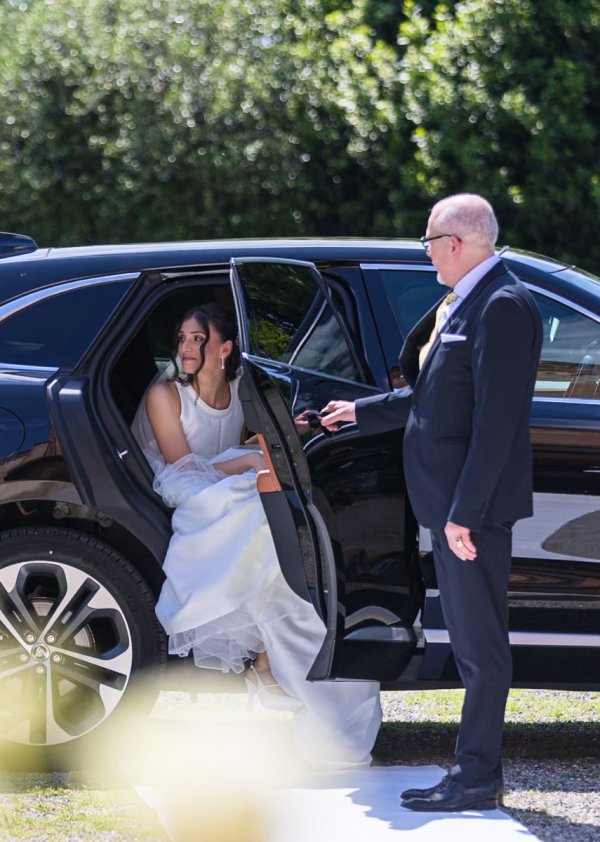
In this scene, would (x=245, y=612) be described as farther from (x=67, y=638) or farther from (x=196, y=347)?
(x=196, y=347)

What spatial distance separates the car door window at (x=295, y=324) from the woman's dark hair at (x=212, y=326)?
585mm

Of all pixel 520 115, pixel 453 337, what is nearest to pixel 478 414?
pixel 453 337

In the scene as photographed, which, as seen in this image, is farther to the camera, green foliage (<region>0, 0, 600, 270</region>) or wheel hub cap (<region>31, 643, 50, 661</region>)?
green foliage (<region>0, 0, 600, 270</region>)

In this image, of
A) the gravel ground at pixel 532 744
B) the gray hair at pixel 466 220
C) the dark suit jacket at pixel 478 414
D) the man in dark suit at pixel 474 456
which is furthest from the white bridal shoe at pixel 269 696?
the gray hair at pixel 466 220

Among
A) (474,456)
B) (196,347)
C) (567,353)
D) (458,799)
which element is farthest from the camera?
(196,347)

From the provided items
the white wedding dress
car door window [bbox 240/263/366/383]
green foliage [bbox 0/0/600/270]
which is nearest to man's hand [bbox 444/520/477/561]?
car door window [bbox 240/263/366/383]

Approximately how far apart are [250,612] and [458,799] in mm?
971

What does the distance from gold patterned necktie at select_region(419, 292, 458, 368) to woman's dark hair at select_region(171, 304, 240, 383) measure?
1.02 metres

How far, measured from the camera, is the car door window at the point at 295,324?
451 centimetres

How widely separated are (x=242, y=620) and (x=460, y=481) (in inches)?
44.9

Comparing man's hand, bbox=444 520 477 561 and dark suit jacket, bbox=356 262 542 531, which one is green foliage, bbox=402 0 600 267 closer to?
dark suit jacket, bbox=356 262 542 531

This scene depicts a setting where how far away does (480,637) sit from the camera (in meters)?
4.22

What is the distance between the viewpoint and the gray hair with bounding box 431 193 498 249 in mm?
4141

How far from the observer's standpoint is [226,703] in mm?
6176
